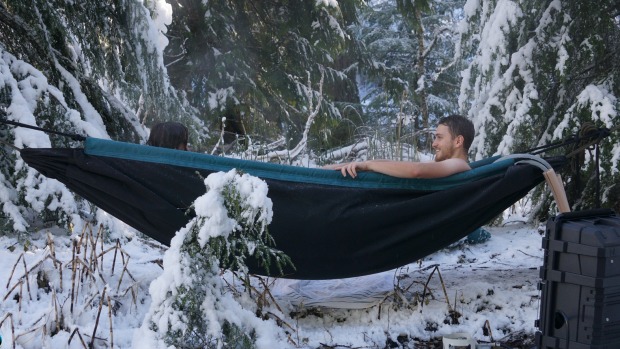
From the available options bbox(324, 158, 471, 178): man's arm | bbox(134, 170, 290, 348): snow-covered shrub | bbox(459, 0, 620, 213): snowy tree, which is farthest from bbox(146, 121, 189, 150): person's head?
bbox(459, 0, 620, 213): snowy tree

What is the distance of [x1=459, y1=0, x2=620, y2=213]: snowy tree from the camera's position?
357 centimetres

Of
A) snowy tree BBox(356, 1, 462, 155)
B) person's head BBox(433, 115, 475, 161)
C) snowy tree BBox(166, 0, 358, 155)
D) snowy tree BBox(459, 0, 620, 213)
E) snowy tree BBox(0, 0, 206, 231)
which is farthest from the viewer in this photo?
snowy tree BBox(356, 1, 462, 155)

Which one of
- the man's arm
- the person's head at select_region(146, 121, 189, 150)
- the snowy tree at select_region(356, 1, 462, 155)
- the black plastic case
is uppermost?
the snowy tree at select_region(356, 1, 462, 155)

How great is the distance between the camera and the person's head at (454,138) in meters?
2.81

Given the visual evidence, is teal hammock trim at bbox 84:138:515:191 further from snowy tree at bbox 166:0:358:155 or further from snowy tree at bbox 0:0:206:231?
snowy tree at bbox 166:0:358:155

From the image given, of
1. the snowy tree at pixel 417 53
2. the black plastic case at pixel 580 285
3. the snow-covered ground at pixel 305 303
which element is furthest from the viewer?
the snowy tree at pixel 417 53

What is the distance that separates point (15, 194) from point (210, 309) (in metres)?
1.85

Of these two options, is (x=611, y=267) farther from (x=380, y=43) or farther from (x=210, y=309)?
(x=380, y=43)

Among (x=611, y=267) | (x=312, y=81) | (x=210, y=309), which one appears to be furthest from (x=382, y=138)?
(x=210, y=309)

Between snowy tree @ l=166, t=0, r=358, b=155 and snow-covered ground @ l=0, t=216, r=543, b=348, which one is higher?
snowy tree @ l=166, t=0, r=358, b=155

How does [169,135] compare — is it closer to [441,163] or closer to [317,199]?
[317,199]

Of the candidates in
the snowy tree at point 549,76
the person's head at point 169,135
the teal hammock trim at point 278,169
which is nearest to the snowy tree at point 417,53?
the snowy tree at point 549,76

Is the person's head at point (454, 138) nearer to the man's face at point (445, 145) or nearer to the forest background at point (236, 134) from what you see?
the man's face at point (445, 145)

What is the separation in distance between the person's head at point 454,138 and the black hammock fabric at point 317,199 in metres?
0.29
